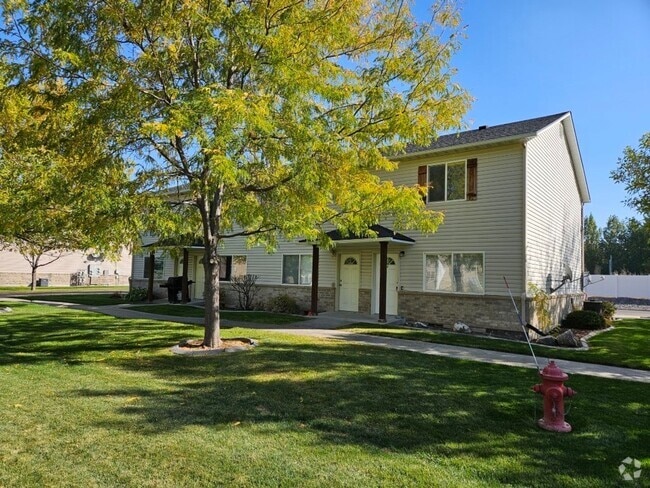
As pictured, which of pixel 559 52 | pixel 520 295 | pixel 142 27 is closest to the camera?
pixel 142 27

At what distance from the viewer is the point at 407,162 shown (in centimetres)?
1557

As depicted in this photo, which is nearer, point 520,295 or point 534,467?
point 534,467

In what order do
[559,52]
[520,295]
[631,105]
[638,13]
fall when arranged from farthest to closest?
[520,295], [631,105], [559,52], [638,13]

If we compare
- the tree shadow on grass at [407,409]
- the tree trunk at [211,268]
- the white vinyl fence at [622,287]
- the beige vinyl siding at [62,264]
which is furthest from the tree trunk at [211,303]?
the white vinyl fence at [622,287]

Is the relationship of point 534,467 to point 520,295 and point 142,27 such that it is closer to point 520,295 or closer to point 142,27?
point 142,27

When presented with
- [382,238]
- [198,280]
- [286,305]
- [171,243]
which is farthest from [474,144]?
[198,280]

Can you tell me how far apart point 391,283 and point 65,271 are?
33.2 meters

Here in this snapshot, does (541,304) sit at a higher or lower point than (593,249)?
lower

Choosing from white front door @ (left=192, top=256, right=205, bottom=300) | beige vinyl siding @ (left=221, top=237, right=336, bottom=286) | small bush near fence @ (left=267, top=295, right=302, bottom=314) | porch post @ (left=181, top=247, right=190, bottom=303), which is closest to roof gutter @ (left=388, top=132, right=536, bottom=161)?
beige vinyl siding @ (left=221, top=237, right=336, bottom=286)

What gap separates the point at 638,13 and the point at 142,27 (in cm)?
681

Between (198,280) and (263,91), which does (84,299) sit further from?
(263,91)

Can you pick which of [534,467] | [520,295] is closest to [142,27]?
[534,467]

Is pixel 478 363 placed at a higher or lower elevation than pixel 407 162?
lower

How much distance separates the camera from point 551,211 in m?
16.3
